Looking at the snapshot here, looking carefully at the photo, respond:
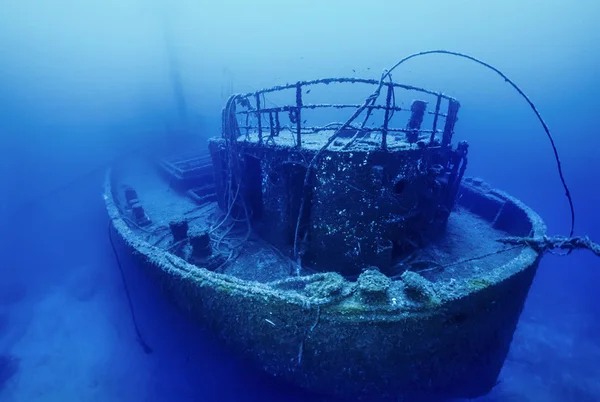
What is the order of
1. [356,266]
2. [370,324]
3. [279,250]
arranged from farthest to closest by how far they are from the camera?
[279,250], [356,266], [370,324]

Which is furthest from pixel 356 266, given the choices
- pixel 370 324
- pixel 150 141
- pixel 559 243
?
pixel 150 141

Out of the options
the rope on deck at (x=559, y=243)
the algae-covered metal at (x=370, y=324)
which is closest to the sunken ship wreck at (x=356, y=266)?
the algae-covered metal at (x=370, y=324)

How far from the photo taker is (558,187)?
136 feet

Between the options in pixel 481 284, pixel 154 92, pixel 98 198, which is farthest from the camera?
pixel 154 92

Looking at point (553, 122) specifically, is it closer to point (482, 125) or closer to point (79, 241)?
point (482, 125)

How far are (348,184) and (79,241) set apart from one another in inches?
559

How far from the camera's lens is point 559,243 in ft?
13.5

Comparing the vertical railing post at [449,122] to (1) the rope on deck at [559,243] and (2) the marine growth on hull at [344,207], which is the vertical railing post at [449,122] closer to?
(2) the marine growth on hull at [344,207]

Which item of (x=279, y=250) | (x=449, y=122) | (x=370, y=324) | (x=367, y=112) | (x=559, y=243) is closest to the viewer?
(x=370, y=324)

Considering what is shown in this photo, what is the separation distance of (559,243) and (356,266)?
3.05 metres

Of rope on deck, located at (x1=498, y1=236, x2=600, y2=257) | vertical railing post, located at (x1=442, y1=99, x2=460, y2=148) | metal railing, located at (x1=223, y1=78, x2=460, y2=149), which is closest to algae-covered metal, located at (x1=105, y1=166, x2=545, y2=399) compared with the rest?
rope on deck, located at (x1=498, y1=236, x2=600, y2=257)

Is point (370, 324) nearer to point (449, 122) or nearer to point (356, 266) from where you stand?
point (356, 266)

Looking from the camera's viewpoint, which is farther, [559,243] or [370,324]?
[559,243]

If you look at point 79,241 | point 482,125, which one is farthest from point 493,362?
point 482,125
